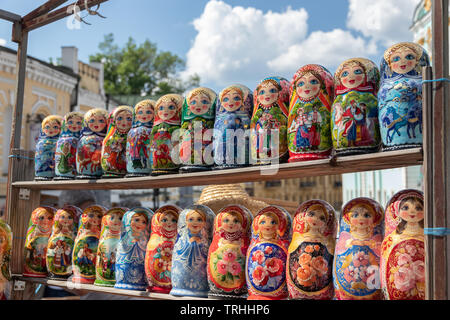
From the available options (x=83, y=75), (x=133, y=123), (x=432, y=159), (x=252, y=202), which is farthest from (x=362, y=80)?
(x=83, y=75)

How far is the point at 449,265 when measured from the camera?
1466 mm

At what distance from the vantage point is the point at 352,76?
1779 millimetres

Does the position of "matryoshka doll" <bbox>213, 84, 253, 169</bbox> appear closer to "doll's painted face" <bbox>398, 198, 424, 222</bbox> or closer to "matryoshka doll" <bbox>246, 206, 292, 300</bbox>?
"matryoshka doll" <bbox>246, 206, 292, 300</bbox>

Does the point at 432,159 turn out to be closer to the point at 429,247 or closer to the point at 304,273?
the point at 429,247

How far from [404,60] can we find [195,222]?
1.03 metres

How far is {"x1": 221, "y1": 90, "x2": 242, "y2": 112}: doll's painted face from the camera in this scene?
2.06 metres

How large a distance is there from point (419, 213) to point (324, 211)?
13.5 inches

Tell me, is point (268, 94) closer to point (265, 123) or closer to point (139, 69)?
point (265, 123)

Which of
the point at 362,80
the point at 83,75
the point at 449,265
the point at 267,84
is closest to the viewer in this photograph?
the point at 449,265

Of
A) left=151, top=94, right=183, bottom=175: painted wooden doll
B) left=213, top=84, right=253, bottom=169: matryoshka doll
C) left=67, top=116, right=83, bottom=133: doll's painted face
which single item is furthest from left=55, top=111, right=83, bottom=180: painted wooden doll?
left=213, top=84, right=253, bottom=169: matryoshka doll

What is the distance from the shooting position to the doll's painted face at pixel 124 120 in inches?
96.3

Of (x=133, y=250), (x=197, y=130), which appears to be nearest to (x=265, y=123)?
(x=197, y=130)

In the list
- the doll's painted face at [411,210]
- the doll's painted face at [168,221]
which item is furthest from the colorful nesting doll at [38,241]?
the doll's painted face at [411,210]

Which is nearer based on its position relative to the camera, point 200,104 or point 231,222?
point 231,222
